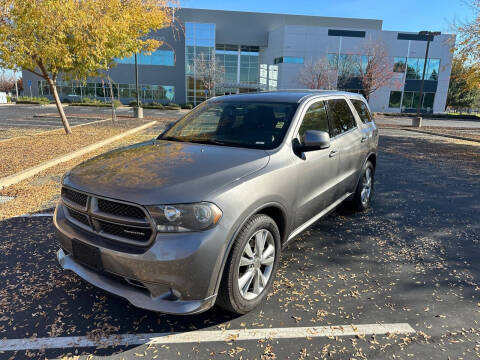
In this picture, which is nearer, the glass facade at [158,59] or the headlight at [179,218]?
the headlight at [179,218]

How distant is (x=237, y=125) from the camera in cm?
385

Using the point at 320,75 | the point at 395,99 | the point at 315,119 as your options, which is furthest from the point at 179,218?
the point at 395,99

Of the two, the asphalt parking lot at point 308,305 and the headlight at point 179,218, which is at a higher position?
the headlight at point 179,218

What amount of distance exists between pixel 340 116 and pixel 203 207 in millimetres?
2975

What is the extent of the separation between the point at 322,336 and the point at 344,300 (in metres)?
0.59

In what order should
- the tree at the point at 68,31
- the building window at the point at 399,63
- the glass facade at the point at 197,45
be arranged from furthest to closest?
the building window at the point at 399,63 < the glass facade at the point at 197,45 < the tree at the point at 68,31

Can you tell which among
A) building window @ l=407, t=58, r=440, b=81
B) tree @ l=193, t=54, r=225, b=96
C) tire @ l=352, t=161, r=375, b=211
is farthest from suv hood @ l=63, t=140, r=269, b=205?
building window @ l=407, t=58, r=440, b=81

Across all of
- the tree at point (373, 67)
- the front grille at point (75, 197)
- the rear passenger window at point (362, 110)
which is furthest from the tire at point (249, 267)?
the tree at point (373, 67)

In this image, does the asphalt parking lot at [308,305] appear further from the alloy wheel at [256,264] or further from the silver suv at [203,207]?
the silver suv at [203,207]

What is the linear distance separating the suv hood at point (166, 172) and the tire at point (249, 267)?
1.49ft

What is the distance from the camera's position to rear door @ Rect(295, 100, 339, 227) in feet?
11.3

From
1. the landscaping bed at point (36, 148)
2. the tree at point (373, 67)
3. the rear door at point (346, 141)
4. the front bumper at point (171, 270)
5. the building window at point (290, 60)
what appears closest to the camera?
the front bumper at point (171, 270)

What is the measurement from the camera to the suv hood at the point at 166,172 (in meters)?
2.46

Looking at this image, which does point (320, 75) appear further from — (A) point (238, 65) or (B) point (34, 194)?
(B) point (34, 194)
